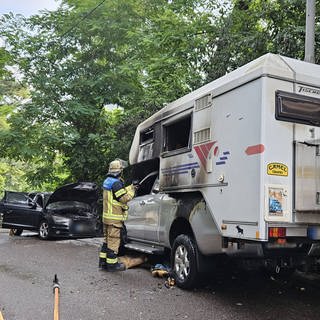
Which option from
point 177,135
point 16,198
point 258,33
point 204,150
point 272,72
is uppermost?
point 258,33

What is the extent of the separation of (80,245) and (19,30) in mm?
9001

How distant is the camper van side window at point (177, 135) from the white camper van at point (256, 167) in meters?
0.15

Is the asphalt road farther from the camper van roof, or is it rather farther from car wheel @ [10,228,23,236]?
car wheel @ [10,228,23,236]

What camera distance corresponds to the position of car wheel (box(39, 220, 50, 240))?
12830 millimetres

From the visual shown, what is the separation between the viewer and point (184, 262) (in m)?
6.23

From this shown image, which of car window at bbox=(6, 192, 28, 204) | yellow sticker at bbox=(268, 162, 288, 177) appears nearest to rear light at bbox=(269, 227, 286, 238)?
yellow sticker at bbox=(268, 162, 288, 177)

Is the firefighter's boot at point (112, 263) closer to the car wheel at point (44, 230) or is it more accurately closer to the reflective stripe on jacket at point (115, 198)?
the reflective stripe on jacket at point (115, 198)

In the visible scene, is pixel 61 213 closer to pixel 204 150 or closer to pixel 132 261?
pixel 132 261

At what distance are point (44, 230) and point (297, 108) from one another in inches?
392

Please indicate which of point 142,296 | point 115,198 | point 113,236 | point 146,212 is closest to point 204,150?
point 142,296

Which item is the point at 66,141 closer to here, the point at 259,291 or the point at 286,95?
the point at 259,291

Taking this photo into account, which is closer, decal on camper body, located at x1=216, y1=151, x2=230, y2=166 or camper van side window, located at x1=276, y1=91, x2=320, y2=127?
camper van side window, located at x1=276, y1=91, x2=320, y2=127

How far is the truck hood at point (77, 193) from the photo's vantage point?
12.2 meters

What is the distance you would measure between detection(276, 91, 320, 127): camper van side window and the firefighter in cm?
344
